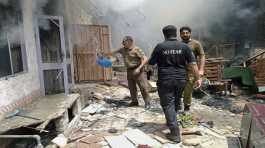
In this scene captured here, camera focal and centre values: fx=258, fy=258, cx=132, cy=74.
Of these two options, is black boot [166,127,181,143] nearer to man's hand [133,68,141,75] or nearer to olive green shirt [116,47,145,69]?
man's hand [133,68,141,75]

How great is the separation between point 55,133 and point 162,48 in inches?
102

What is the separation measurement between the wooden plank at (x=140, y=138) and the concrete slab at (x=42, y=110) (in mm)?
1358

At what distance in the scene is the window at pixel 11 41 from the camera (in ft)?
15.6

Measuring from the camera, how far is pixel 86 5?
36.5 ft

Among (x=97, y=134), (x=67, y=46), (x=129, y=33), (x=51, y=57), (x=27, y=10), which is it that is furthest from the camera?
(x=129, y=33)

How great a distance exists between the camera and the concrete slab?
165 inches

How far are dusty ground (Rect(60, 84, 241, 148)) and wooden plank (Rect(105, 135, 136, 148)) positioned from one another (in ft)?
0.32

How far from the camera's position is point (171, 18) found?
1355cm

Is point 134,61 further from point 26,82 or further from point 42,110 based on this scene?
point 26,82

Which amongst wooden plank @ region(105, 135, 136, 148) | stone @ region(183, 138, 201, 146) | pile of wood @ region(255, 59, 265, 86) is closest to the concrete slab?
wooden plank @ region(105, 135, 136, 148)

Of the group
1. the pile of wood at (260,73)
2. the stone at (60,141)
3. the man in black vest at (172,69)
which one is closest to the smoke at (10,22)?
the stone at (60,141)

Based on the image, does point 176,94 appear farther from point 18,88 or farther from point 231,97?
point 231,97

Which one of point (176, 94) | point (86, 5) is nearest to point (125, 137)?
point (176, 94)

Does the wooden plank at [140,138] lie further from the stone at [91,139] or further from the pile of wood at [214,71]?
the pile of wood at [214,71]
